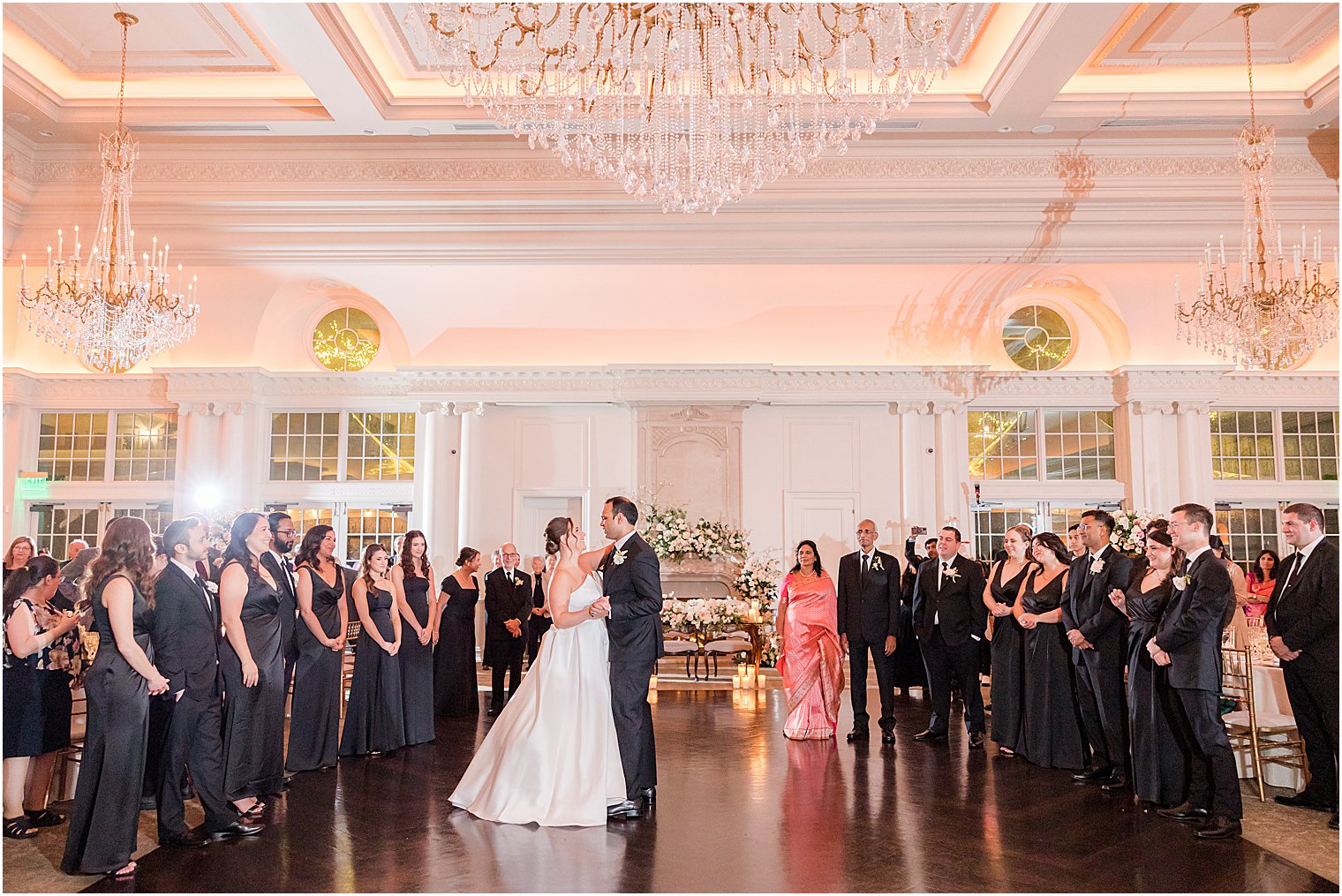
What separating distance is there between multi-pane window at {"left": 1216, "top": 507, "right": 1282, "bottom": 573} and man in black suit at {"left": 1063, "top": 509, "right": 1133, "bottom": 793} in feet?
26.2

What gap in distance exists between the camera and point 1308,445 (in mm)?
13047

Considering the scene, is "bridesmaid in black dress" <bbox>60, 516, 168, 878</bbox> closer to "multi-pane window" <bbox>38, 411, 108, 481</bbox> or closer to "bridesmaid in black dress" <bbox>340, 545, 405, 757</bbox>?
"bridesmaid in black dress" <bbox>340, 545, 405, 757</bbox>

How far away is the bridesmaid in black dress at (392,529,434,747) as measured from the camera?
24.3ft

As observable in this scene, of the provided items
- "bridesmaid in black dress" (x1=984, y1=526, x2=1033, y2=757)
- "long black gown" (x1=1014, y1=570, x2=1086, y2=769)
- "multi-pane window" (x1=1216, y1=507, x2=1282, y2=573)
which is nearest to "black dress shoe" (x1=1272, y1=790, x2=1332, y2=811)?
"long black gown" (x1=1014, y1=570, x2=1086, y2=769)

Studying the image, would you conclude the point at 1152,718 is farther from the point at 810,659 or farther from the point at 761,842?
the point at 810,659

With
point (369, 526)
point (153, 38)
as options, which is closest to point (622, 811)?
point (153, 38)

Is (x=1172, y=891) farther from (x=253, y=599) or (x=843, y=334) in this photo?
(x=843, y=334)

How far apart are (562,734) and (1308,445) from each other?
1218 cm

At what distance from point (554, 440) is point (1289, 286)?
867 cm

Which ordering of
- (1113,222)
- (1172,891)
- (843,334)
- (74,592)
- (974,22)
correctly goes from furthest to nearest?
(843,334), (1113,222), (974,22), (74,592), (1172,891)

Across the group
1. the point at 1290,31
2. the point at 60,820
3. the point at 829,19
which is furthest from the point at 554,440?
the point at 1290,31

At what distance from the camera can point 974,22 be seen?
30.0 ft

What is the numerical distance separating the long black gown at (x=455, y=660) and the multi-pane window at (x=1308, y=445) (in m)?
11.1

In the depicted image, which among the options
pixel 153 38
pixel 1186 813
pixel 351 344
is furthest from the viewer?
pixel 351 344
